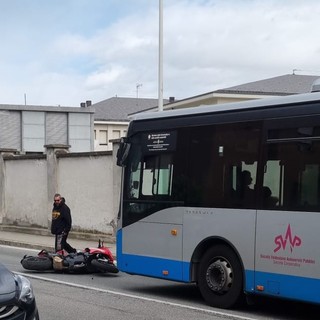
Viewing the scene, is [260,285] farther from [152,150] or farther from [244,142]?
[152,150]

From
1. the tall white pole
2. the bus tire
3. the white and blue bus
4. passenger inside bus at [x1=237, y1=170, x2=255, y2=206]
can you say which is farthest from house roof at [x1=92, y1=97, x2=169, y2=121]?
passenger inside bus at [x1=237, y1=170, x2=255, y2=206]

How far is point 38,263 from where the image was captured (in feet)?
42.4

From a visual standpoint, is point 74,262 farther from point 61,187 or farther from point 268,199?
point 61,187

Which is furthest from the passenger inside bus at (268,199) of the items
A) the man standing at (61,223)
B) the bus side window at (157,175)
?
the man standing at (61,223)

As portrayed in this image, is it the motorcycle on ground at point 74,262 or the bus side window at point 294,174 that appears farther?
the motorcycle on ground at point 74,262

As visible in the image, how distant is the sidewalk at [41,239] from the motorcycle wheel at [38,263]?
4.31 metres

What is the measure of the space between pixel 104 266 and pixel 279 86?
25.7m

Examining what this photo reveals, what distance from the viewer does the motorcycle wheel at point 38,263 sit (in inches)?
508

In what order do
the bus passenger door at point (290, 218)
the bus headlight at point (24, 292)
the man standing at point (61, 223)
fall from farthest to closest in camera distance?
the man standing at point (61, 223) → the bus passenger door at point (290, 218) → the bus headlight at point (24, 292)

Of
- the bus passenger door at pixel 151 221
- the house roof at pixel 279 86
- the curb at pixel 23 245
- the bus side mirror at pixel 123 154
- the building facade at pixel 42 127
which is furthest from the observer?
the building facade at pixel 42 127

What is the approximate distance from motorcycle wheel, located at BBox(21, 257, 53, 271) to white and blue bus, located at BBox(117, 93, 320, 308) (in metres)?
2.68

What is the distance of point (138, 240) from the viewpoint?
10.5m

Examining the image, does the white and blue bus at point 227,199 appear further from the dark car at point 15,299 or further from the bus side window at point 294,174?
the dark car at point 15,299

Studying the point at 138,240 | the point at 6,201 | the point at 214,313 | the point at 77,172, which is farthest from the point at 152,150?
the point at 6,201
